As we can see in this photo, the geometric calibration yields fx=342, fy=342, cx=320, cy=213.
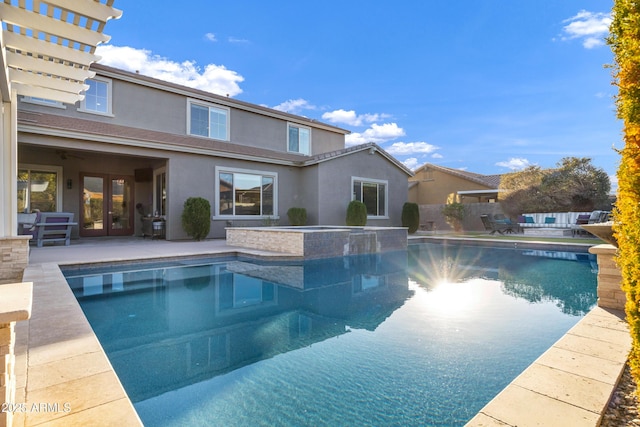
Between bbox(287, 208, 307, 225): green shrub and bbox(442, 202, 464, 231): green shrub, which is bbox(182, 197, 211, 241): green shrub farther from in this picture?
bbox(442, 202, 464, 231): green shrub

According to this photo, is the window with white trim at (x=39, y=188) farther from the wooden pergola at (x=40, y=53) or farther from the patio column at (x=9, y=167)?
the wooden pergola at (x=40, y=53)

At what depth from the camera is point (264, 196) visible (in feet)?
48.4

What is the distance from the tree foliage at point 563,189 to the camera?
17906 millimetres

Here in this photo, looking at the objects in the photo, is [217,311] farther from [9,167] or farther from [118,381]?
[9,167]

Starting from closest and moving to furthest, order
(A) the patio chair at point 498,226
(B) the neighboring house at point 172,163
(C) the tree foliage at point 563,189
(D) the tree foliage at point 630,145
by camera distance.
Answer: (D) the tree foliage at point 630,145 → (B) the neighboring house at point 172,163 → (A) the patio chair at point 498,226 → (C) the tree foliage at point 563,189

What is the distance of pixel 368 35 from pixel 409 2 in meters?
3.26

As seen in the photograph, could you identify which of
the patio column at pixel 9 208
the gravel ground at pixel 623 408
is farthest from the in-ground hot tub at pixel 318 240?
the gravel ground at pixel 623 408

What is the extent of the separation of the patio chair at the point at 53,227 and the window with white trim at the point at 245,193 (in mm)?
4783

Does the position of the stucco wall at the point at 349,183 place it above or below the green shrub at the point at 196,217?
above

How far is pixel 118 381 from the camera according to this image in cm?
225

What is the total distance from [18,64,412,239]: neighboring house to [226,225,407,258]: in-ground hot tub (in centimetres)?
313

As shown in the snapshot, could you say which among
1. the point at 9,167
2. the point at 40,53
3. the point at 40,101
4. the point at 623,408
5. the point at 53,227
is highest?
the point at 40,101

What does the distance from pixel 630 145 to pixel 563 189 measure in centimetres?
1949

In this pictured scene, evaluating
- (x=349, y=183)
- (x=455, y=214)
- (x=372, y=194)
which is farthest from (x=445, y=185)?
A: (x=349, y=183)
